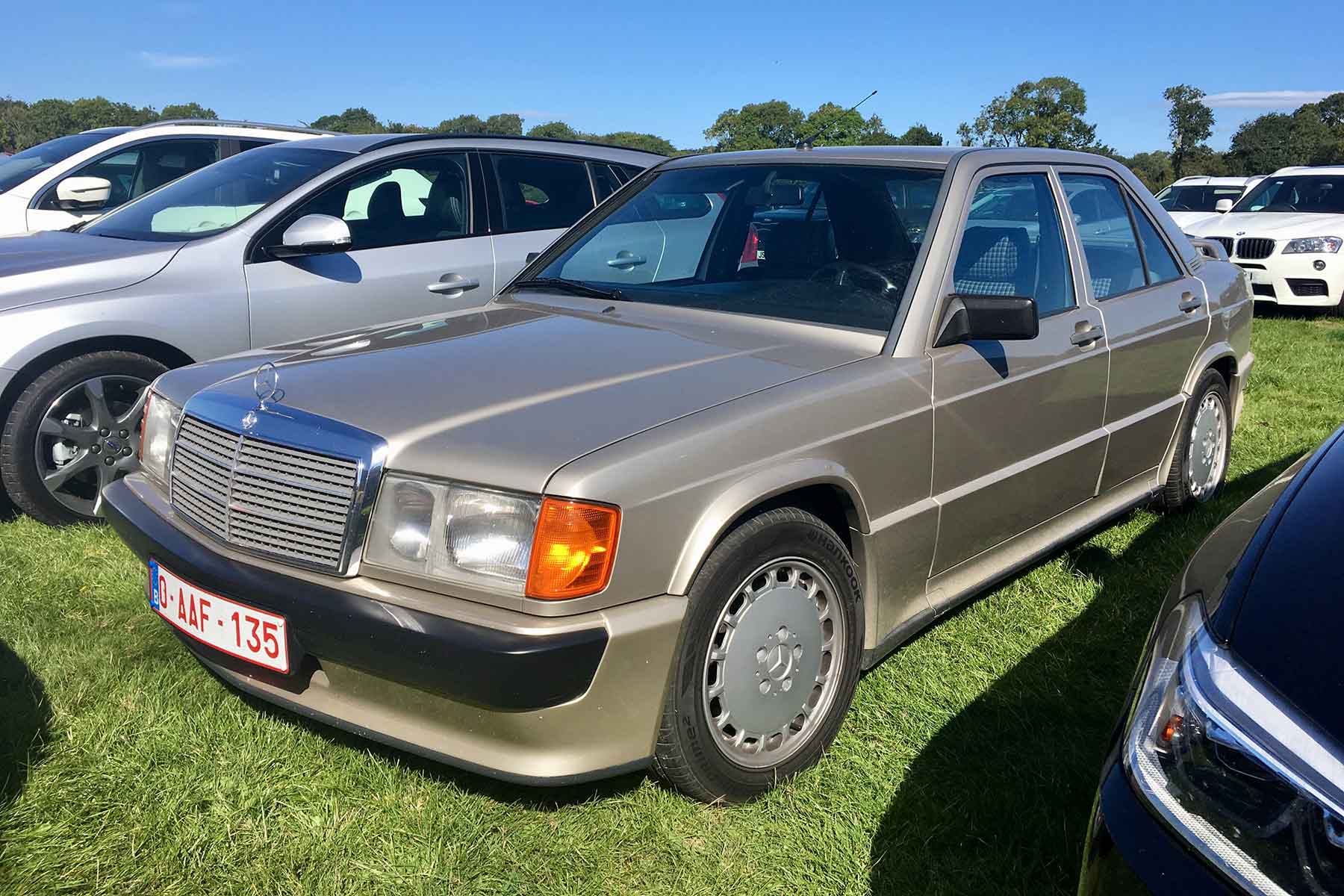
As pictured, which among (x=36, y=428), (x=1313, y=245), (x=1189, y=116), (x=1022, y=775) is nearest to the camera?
(x=1022, y=775)

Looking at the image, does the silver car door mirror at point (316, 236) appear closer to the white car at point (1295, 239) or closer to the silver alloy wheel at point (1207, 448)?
the silver alloy wheel at point (1207, 448)

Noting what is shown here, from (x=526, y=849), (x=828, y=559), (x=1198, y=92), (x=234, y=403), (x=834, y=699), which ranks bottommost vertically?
(x=526, y=849)

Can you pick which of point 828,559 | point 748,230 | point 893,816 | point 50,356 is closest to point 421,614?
point 828,559

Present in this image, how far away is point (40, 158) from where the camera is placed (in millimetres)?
8492

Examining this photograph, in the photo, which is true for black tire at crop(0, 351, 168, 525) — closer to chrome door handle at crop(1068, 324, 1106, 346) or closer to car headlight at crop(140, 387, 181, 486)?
car headlight at crop(140, 387, 181, 486)

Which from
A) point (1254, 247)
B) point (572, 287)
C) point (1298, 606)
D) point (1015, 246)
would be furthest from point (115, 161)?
point (1254, 247)

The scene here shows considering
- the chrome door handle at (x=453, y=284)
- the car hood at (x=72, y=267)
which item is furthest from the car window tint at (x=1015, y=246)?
the car hood at (x=72, y=267)

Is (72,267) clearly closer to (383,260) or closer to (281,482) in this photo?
(383,260)

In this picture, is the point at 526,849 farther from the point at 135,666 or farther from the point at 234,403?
the point at 135,666

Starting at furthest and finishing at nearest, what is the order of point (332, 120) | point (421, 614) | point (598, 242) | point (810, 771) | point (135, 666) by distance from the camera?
point (332, 120), point (598, 242), point (135, 666), point (810, 771), point (421, 614)

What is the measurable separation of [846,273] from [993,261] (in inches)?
20.0

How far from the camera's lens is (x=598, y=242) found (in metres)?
3.78

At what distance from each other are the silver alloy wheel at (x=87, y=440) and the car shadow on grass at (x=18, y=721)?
4.00 ft

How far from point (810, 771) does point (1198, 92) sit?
91990mm
